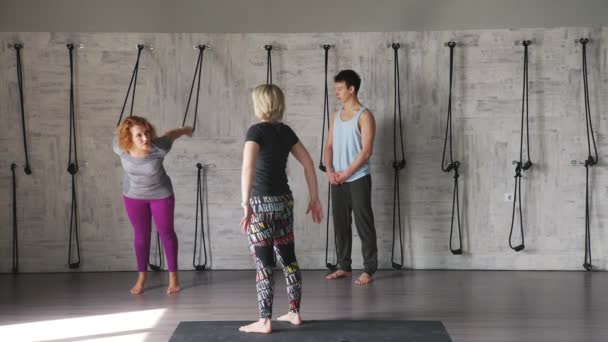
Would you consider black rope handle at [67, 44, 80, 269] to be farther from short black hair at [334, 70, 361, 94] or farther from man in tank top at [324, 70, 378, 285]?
short black hair at [334, 70, 361, 94]

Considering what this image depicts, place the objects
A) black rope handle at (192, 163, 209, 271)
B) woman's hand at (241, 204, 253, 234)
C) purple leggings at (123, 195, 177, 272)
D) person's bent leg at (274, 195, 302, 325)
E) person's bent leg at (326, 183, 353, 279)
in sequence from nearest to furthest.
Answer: woman's hand at (241, 204, 253, 234) < person's bent leg at (274, 195, 302, 325) < purple leggings at (123, 195, 177, 272) < person's bent leg at (326, 183, 353, 279) < black rope handle at (192, 163, 209, 271)

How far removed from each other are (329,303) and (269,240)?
3.08ft

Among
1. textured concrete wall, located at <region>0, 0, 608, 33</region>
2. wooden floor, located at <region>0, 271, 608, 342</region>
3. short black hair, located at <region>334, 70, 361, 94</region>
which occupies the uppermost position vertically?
textured concrete wall, located at <region>0, 0, 608, 33</region>

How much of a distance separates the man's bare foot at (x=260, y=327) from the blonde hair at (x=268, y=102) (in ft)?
3.55

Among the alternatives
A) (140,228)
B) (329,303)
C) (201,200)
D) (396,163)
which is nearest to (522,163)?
(396,163)

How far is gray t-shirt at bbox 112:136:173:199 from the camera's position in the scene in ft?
12.9

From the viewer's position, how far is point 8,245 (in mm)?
4824

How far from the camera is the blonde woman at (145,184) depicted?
391cm

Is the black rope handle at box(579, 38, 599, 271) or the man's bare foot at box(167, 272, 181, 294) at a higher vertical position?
the black rope handle at box(579, 38, 599, 271)

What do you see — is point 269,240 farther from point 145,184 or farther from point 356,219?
point 356,219

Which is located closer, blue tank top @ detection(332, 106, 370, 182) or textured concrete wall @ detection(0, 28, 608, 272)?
blue tank top @ detection(332, 106, 370, 182)

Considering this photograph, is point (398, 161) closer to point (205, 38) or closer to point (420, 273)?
point (420, 273)

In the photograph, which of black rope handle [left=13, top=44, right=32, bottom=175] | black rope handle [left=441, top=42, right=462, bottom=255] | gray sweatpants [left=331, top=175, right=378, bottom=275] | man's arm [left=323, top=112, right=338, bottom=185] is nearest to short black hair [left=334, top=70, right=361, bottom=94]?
man's arm [left=323, top=112, right=338, bottom=185]

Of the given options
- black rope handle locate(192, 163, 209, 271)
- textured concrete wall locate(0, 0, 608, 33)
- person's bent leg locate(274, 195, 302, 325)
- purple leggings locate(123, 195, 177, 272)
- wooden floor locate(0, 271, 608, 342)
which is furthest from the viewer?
black rope handle locate(192, 163, 209, 271)
